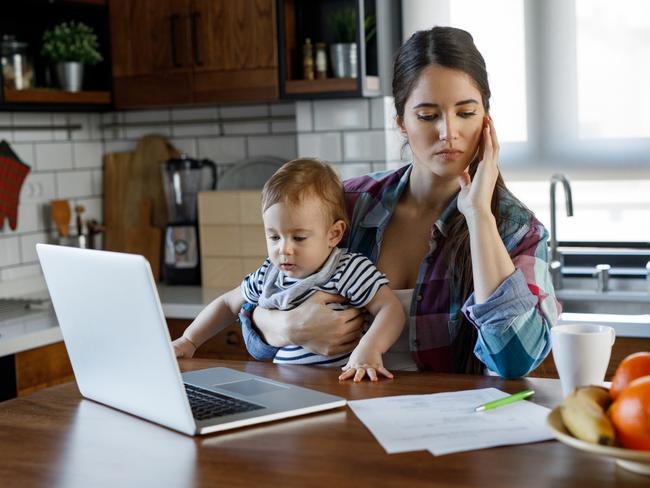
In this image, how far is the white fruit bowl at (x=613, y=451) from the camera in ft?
3.86

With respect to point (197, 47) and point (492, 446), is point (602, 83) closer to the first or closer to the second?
point (197, 47)

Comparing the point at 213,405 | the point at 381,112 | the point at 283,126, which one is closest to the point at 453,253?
the point at 213,405

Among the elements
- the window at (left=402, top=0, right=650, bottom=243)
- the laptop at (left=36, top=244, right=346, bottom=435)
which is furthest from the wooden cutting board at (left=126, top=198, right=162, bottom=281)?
the laptop at (left=36, top=244, right=346, bottom=435)

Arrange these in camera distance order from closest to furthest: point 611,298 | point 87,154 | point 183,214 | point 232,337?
point 611,298 → point 232,337 → point 183,214 → point 87,154

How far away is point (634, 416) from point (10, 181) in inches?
120

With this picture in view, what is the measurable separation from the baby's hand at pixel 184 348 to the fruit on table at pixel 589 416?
3.30ft

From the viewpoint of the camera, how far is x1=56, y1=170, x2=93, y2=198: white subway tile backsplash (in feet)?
13.4

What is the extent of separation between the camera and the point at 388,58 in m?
3.63

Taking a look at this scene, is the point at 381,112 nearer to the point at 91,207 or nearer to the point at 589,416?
the point at 91,207

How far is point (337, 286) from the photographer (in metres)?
2.04

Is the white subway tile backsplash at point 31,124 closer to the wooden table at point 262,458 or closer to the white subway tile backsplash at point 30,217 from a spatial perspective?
the white subway tile backsplash at point 30,217

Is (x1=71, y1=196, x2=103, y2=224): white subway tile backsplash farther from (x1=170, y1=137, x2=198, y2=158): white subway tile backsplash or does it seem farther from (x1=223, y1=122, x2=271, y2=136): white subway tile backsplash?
(x1=223, y1=122, x2=271, y2=136): white subway tile backsplash

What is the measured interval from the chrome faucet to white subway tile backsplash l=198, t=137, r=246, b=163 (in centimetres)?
132

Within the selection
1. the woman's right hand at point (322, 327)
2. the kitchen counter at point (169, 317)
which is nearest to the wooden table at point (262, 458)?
the woman's right hand at point (322, 327)
